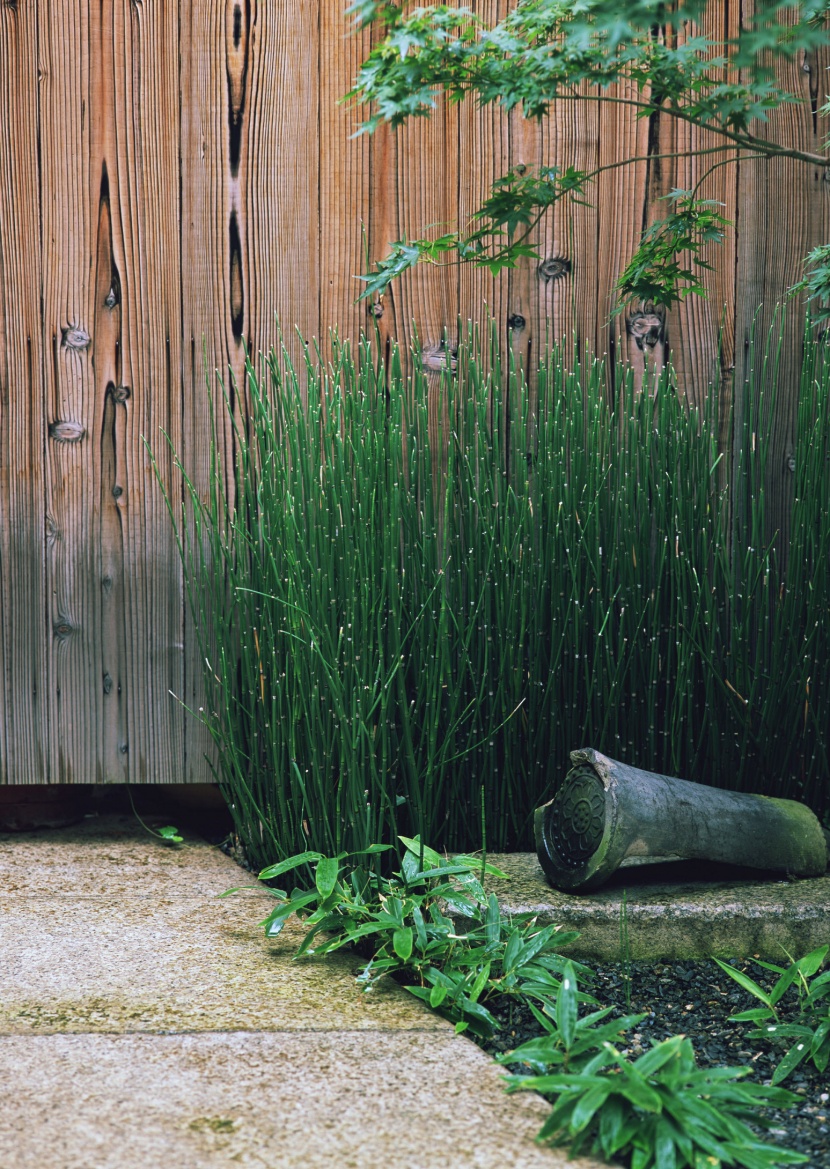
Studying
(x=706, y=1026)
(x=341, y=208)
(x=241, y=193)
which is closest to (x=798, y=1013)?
(x=706, y=1026)

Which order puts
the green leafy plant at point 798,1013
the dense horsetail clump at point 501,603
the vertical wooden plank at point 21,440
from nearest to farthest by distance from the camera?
Answer: 1. the green leafy plant at point 798,1013
2. the dense horsetail clump at point 501,603
3. the vertical wooden plank at point 21,440

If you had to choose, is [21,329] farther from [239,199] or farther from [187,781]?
[187,781]

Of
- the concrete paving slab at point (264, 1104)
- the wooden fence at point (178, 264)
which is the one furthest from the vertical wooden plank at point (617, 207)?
the concrete paving slab at point (264, 1104)

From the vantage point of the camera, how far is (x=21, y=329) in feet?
6.26

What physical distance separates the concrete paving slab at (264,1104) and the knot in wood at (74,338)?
1.27 m

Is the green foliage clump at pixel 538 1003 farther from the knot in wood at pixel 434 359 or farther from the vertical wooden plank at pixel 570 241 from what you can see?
the vertical wooden plank at pixel 570 241

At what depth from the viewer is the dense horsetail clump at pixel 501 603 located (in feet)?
5.43

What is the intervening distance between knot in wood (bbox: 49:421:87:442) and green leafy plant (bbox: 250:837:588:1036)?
37.5 inches

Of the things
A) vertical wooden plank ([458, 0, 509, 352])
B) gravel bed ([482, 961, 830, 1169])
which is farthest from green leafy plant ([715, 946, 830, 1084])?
vertical wooden plank ([458, 0, 509, 352])

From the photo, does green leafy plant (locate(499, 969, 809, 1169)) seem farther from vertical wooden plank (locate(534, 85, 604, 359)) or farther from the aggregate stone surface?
vertical wooden plank (locate(534, 85, 604, 359))

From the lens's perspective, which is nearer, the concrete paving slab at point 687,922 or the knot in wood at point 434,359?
the concrete paving slab at point 687,922

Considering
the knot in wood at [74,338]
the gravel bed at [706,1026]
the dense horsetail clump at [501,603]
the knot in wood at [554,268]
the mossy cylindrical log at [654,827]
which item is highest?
the knot in wood at [554,268]

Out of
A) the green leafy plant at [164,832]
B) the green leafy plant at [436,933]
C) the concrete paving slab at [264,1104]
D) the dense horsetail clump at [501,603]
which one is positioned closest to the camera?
the concrete paving slab at [264,1104]

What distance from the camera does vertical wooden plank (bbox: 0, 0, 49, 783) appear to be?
188 centimetres
